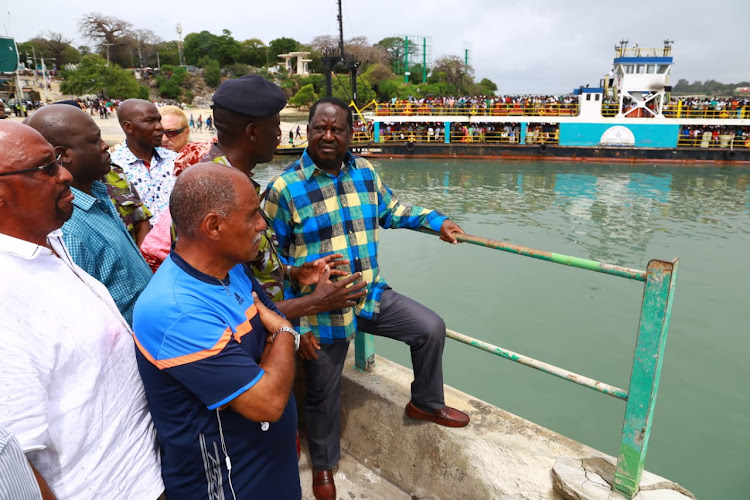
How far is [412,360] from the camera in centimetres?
211

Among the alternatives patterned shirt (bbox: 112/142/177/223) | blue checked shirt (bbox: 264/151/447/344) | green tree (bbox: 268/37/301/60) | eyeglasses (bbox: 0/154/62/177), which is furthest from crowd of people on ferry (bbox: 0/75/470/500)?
green tree (bbox: 268/37/301/60)

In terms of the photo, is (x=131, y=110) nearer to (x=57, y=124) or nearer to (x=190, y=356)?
(x=57, y=124)

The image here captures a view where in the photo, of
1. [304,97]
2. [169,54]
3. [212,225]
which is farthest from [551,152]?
[169,54]

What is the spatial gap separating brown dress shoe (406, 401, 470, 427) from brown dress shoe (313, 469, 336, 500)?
0.50 metres

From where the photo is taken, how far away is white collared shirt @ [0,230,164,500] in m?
0.98

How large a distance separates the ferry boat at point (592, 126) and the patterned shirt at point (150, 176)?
884 inches

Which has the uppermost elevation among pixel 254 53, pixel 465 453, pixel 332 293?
pixel 254 53

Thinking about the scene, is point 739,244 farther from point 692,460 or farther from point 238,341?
point 238,341

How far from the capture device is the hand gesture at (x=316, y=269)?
1.95 m

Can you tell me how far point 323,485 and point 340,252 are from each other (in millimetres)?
1080

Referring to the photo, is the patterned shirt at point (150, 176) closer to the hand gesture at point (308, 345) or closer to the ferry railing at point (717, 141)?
the hand gesture at point (308, 345)

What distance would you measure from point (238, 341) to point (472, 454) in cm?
125

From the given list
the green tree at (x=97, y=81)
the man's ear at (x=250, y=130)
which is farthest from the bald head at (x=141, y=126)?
the green tree at (x=97, y=81)

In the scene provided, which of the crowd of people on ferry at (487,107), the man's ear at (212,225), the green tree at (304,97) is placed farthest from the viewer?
the green tree at (304,97)
